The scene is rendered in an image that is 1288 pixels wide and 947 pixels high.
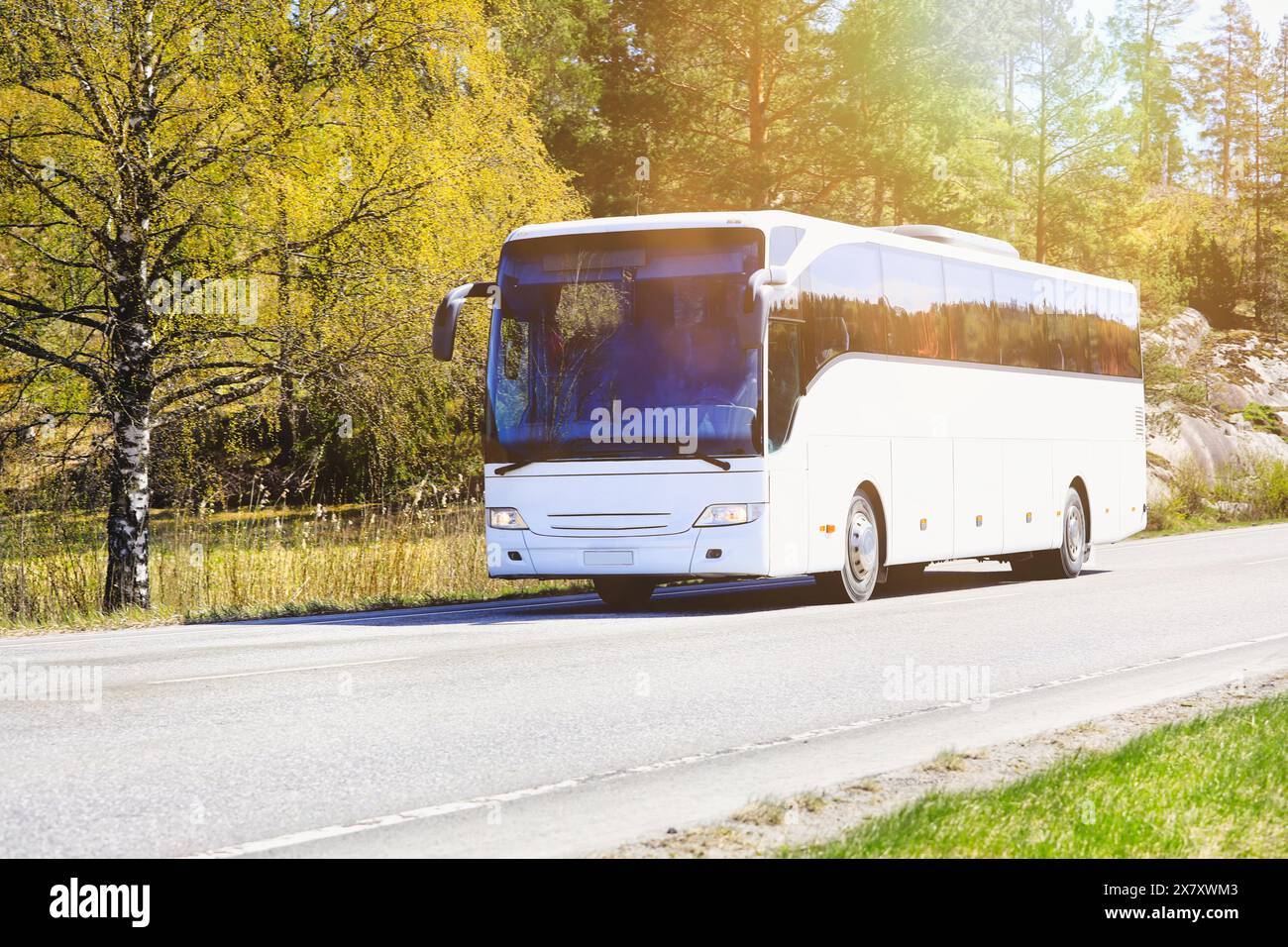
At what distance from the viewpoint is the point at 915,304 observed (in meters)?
17.6

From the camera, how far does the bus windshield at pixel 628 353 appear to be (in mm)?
14883

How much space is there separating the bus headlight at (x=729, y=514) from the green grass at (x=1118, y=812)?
721 cm

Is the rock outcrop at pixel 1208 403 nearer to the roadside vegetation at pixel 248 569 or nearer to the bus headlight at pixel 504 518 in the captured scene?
the roadside vegetation at pixel 248 569

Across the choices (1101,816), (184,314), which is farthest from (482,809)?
(184,314)

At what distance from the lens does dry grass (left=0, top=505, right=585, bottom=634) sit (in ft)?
53.7

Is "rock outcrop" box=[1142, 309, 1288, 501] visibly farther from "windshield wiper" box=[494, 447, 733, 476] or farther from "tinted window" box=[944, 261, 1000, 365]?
"windshield wiper" box=[494, 447, 733, 476]

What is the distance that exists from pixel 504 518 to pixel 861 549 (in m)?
3.88

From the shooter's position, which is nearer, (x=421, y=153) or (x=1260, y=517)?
(x=421, y=153)

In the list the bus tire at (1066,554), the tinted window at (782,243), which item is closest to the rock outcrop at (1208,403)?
the bus tire at (1066,554)

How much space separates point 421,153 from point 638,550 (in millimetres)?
6566

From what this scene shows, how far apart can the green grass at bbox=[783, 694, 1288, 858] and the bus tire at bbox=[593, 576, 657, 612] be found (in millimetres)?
9537

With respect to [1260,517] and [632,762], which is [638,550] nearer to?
[632,762]
